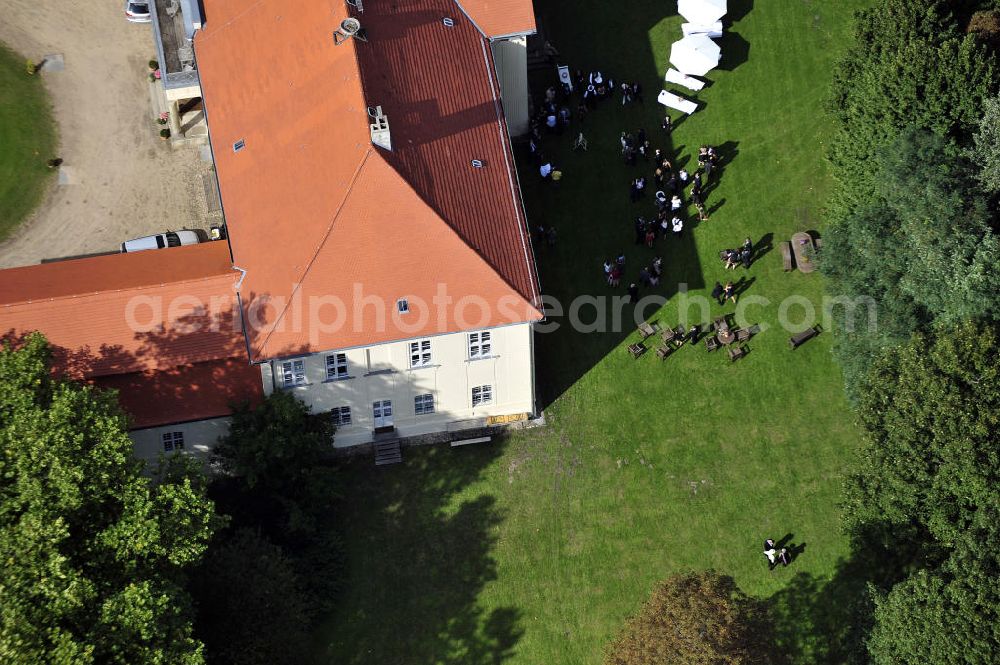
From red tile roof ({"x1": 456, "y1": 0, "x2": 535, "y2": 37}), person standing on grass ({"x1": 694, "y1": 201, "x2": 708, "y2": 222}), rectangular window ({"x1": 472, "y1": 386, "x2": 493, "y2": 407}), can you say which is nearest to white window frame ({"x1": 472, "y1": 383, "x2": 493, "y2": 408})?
rectangular window ({"x1": 472, "y1": 386, "x2": 493, "y2": 407})

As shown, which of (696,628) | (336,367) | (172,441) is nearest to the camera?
(696,628)

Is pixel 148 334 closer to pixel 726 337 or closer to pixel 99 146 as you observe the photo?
pixel 99 146

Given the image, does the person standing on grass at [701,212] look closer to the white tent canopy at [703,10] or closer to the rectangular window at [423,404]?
the white tent canopy at [703,10]

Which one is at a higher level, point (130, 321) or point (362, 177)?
point (362, 177)

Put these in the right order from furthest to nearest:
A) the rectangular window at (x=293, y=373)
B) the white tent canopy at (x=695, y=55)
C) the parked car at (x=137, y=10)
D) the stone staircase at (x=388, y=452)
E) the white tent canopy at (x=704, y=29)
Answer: the parked car at (x=137, y=10) → the white tent canopy at (x=704, y=29) → the white tent canopy at (x=695, y=55) → the stone staircase at (x=388, y=452) → the rectangular window at (x=293, y=373)

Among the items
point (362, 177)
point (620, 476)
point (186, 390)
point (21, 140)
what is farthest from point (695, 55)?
point (21, 140)

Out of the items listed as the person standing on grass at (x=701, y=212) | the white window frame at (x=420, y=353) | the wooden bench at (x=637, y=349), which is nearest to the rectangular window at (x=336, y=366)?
the white window frame at (x=420, y=353)

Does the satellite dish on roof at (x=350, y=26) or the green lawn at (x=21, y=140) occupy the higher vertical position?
the green lawn at (x=21, y=140)
